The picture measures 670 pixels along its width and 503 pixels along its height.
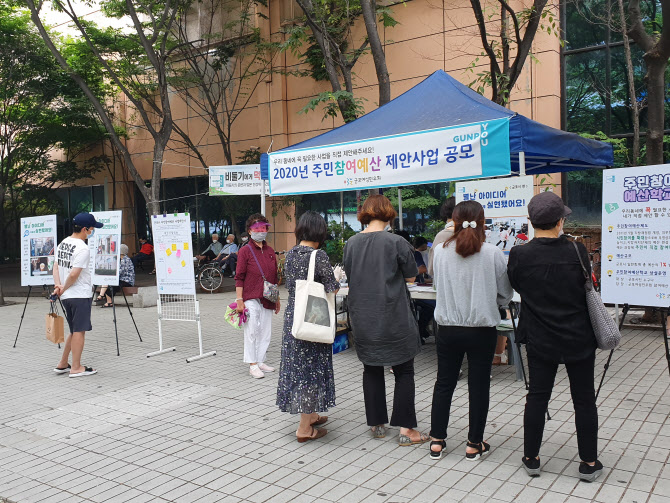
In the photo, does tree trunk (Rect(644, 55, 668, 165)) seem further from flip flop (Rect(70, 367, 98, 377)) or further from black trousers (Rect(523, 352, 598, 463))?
flip flop (Rect(70, 367, 98, 377))

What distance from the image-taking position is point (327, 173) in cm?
696

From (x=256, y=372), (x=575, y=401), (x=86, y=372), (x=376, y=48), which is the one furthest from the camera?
(x=376, y=48)

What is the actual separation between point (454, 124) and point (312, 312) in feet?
8.98

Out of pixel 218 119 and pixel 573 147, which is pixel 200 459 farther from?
pixel 218 119

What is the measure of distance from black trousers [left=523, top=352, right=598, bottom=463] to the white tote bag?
4.87ft

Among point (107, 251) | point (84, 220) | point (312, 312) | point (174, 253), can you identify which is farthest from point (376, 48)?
point (312, 312)

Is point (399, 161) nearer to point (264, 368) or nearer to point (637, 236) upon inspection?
point (637, 236)

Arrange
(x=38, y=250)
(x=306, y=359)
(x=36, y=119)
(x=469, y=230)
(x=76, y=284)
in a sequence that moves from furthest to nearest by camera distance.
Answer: (x=36, y=119), (x=38, y=250), (x=76, y=284), (x=306, y=359), (x=469, y=230)

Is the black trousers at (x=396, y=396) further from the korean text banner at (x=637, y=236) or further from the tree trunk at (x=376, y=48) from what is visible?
the tree trunk at (x=376, y=48)

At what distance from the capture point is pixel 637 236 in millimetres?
5062

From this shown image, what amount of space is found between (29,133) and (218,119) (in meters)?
7.28

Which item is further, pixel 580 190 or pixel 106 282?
pixel 580 190

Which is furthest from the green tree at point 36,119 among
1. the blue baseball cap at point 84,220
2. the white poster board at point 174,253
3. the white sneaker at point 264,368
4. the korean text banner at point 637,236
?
the korean text banner at point 637,236

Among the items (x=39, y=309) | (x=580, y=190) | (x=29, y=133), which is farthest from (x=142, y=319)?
(x=29, y=133)
